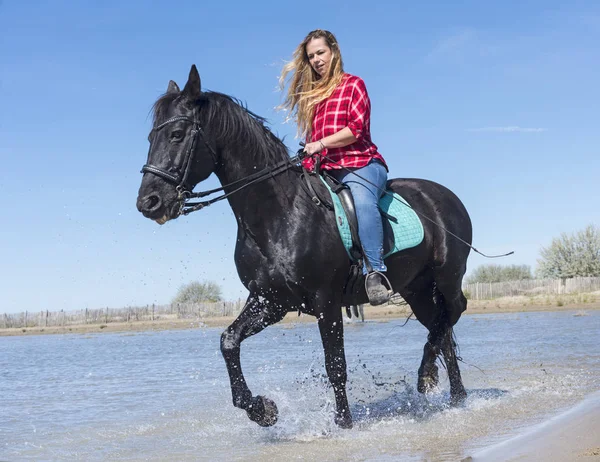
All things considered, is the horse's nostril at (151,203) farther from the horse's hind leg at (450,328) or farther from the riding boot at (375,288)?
the horse's hind leg at (450,328)

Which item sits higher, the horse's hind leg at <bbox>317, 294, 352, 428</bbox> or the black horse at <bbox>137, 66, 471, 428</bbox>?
the black horse at <bbox>137, 66, 471, 428</bbox>

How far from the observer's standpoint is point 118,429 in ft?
24.3

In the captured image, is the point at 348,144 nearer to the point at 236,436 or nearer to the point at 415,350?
the point at 236,436

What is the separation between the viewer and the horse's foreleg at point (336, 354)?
19.6 feet

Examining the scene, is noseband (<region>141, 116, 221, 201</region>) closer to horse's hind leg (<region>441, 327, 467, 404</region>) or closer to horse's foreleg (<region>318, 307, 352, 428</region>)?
horse's foreleg (<region>318, 307, 352, 428</region>)

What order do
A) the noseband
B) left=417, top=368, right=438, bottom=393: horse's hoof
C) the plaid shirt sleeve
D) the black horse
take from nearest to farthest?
the noseband
the black horse
the plaid shirt sleeve
left=417, top=368, right=438, bottom=393: horse's hoof

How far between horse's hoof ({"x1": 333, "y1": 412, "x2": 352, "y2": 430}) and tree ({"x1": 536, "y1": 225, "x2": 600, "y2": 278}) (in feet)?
189

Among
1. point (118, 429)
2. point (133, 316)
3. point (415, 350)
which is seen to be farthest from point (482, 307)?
point (118, 429)

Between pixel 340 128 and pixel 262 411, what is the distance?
2.62 m

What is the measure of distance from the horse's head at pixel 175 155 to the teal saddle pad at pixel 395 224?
3.93 feet

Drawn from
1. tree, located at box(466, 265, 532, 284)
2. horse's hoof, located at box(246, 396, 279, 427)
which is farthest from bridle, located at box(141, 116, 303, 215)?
tree, located at box(466, 265, 532, 284)

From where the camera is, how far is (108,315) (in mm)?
52031

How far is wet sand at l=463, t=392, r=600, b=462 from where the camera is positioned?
411 centimetres

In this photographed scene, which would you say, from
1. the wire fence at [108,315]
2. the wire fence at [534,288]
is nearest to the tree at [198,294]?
the wire fence at [108,315]
